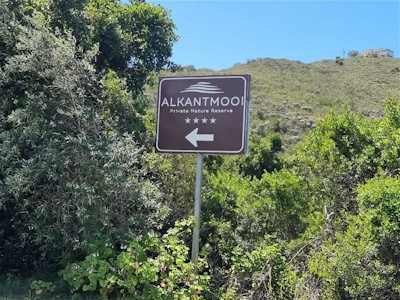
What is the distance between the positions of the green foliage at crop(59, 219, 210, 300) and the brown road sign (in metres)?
1.11

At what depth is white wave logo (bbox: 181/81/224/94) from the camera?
4297 millimetres

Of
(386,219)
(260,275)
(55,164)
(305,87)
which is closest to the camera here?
(386,219)

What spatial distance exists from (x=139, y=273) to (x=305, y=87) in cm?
3578

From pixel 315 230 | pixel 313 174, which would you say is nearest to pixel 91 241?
pixel 315 230

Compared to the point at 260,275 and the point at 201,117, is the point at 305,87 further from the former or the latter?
the point at 260,275

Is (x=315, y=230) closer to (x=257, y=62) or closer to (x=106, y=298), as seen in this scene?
(x=106, y=298)

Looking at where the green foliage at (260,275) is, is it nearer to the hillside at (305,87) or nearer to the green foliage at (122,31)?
the green foliage at (122,31)

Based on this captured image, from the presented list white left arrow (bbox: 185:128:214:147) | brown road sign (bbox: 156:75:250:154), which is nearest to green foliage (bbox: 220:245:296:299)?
brown road sign (bbox: 156:75:250:154)

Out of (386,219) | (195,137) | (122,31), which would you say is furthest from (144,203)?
(122,31)

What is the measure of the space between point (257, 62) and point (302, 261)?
41458 millimetres

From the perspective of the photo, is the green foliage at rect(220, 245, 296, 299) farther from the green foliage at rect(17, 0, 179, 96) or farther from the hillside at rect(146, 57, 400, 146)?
the hillside at rect(146, 57, 400, 146)

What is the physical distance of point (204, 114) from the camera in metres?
4.32

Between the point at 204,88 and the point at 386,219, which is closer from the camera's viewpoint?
the point at 386,219

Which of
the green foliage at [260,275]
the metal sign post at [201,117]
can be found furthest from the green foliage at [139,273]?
the green foliage at [260,275]
